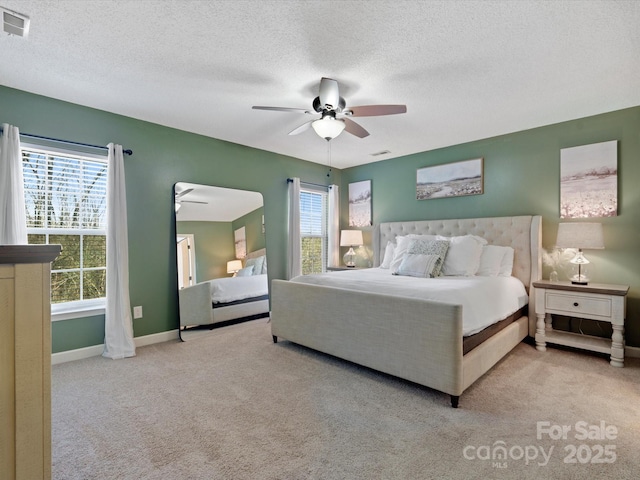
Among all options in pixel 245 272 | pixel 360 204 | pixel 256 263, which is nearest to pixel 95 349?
pixel 245 272

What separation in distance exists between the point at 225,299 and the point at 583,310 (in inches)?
150

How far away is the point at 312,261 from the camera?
17.9 feet

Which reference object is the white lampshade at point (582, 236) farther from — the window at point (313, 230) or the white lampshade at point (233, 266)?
the white lampshade at point (233, 266)

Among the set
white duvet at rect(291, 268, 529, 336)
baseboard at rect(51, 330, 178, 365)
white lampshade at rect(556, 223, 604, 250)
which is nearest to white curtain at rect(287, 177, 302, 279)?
white duvet at rect(291, 268, 529, 336)

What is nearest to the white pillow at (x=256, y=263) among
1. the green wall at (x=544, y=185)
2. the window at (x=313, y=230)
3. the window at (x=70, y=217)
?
the window at (x=313, y=230)

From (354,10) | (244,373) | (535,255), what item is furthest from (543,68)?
(244,373)

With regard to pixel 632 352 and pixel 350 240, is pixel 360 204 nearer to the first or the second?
pixel 350 240

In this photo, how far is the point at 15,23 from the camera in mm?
1903

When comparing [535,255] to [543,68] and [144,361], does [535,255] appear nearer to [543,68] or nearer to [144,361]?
[543,68]

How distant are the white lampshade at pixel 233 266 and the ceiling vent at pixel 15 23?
271 cm

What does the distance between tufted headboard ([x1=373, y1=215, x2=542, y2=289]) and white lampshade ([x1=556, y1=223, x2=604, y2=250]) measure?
0.41 m

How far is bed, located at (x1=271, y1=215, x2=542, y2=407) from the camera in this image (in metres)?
2.20

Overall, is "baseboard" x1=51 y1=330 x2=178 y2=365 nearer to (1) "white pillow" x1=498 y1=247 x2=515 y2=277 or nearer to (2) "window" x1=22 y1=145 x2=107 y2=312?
(2) "window" x1=22 y1=145 x2=107 y2=312

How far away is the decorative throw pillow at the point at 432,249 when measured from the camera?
343 cm
